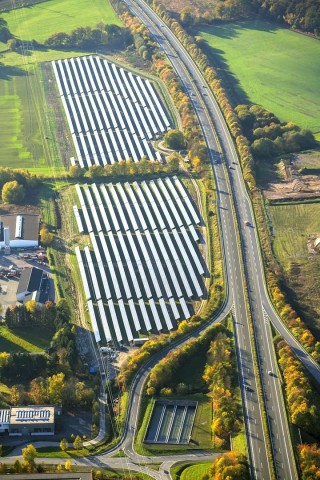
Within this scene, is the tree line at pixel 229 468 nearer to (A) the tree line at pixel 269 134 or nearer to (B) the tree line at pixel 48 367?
(B) the tree line at pixel 48 367

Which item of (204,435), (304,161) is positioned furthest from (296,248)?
(204,435)

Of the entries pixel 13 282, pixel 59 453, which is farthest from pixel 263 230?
pixel 59 453

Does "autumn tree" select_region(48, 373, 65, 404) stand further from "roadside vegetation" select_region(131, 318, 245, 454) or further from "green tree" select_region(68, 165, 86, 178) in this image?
"green tree" select_region(68, 165, 86, 178)

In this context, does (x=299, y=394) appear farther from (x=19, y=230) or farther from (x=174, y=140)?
(x=174, y=140)

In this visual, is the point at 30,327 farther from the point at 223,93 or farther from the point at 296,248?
the point at 223,93

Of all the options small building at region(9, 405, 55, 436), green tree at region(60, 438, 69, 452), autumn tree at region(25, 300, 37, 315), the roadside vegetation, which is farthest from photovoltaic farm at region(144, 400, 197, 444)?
autumn tree at region(25, 300, 37, 315)

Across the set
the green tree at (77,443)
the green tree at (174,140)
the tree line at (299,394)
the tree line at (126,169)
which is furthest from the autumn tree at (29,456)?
the green tree at (174,140)
